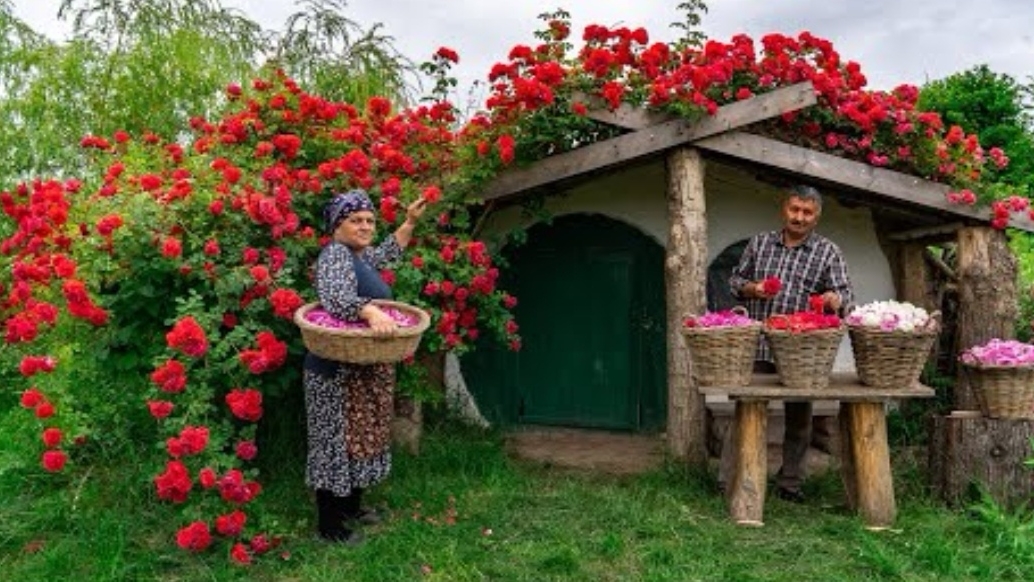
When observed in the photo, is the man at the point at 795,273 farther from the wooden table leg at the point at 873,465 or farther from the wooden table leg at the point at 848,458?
the wooden table leg at the point at 873,465

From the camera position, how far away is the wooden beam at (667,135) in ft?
19.2

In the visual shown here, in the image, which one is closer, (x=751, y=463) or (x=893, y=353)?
(x=893, y=353)

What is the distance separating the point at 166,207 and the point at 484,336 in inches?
131

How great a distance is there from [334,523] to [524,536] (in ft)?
3.16

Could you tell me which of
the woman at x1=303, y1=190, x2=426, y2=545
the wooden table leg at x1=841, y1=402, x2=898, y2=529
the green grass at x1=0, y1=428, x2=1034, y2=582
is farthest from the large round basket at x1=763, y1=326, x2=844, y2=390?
the woman at x1=303, y1=190, x2=426, y2=545

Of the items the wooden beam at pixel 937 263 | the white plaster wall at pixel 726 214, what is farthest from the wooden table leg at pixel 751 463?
the wooden beam at pixel 937 263

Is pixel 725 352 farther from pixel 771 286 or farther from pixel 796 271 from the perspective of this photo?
A: pixel 796 271

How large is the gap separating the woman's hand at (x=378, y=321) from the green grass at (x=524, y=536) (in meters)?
1.17

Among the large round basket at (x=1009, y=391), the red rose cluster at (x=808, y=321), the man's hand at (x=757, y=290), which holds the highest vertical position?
the man's hand at (x=757, y=290)

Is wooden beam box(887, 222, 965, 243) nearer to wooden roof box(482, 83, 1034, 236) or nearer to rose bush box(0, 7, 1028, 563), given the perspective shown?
wooden roof box(482, 83, 1034, 236)

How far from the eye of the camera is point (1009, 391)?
5297 millimetres

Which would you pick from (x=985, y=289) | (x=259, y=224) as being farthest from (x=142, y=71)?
(x=985, y=289)

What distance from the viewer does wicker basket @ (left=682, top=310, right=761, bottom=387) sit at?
15.7ft

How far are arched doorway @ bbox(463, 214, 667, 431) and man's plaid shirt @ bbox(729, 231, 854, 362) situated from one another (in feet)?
7.12
